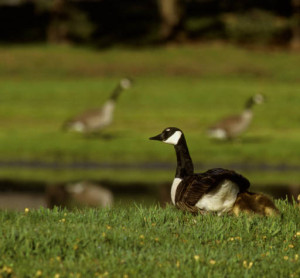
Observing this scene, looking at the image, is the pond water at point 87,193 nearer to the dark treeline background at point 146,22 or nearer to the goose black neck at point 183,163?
the goose black neck at point 183,163

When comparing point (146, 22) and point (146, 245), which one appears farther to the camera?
point (146, 22)

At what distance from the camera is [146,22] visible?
58594 millimetres

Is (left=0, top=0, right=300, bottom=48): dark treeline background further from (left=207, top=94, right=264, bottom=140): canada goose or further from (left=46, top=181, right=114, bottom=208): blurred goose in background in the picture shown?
(left=46, top=181, right=114, bottom=208): blurred goose in background

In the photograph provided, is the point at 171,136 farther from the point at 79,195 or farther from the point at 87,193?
the point at 87,193

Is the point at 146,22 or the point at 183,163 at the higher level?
the point at 183,163

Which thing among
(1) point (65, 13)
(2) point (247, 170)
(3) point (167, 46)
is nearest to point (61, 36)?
(1) point (65, 13)

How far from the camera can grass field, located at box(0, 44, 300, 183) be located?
25156 millimetres

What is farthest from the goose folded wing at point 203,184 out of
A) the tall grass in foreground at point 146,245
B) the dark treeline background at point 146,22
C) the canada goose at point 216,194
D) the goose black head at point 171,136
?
the dark treeline background at point 146,22

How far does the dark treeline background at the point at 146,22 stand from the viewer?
2010 inches

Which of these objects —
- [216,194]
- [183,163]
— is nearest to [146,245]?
[216,194]

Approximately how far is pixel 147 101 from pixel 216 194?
26049 mm

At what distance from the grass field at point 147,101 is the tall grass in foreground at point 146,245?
9.84 metres

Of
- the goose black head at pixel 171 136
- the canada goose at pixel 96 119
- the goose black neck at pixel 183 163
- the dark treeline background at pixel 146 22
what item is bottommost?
the dark treeline background at pixel 146 22

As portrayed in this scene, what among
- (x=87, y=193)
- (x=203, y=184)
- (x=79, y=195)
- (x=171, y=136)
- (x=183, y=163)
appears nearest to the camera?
(x=203, y=184)
